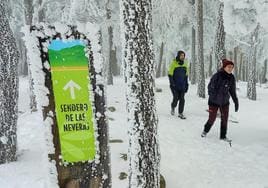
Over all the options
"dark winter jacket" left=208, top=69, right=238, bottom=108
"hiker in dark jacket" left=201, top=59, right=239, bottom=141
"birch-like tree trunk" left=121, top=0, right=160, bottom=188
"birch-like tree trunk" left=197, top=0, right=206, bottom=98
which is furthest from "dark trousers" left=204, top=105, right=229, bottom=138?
"birch-like tree trunk" left=197, top=0, right=206, bottom=98

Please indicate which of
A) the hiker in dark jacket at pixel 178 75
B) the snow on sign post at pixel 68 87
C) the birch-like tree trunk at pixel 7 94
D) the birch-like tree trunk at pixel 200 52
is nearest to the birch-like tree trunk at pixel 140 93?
the snow on sign post at pixel 68 87

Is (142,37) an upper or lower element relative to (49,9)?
lower

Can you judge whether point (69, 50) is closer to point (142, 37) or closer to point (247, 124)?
point (142, 37)

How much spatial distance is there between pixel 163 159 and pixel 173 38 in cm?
2413

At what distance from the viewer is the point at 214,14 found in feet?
85.1

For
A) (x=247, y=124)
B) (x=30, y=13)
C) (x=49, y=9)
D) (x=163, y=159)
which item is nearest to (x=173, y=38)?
(x=49, y=9)

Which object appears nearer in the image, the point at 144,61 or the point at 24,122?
the point at 144,61

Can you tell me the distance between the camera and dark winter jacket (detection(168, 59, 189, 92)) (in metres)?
11.5

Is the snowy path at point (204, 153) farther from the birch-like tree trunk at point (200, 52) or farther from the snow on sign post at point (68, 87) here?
the snow on sign post at point (68, 87)

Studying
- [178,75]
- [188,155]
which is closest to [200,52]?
[178,75]

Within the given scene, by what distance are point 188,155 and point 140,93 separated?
3.56 metres

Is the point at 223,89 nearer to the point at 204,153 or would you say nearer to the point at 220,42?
the point at 204,153

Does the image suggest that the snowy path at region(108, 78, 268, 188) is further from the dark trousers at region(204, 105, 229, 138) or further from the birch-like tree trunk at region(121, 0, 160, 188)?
the birch-like tree trunk at region(121, 0, 160, 188)

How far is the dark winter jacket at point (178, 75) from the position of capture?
11.5 metres
